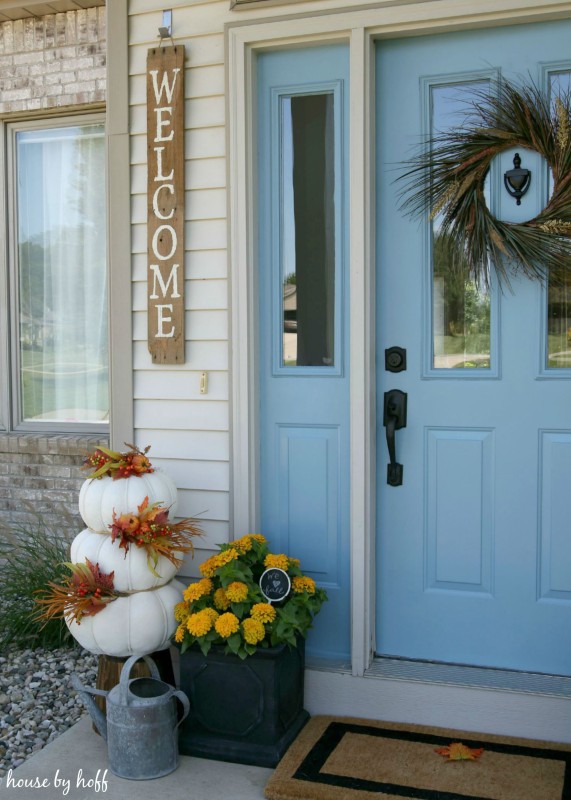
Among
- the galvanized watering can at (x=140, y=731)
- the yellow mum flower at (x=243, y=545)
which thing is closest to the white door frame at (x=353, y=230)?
the yellow mum flower at (x=243, y=545)

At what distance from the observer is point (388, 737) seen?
2.77 meters

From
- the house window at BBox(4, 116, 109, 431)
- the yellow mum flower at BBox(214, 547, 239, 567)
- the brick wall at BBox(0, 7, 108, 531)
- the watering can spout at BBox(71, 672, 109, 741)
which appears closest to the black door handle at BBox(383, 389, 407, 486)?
the yellow mum flower at BBox(214, 547, 239, 567)

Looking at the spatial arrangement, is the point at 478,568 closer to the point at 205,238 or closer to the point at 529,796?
the point at 529,796

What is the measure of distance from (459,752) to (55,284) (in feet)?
11.2

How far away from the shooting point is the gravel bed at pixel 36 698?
2918 millimetres

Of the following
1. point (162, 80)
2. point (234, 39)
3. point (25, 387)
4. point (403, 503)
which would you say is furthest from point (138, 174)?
point (25, 387)

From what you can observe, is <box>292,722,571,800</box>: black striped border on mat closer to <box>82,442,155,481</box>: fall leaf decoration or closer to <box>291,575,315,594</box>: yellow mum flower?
<box>291,575,315,594</box>: yellow mum flower

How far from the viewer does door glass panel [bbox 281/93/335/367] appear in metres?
3.02

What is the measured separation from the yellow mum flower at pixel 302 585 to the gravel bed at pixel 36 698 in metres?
0.97

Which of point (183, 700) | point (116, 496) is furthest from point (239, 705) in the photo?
point (116, 496)

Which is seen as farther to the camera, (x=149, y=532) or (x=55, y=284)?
(x=55, y=284)

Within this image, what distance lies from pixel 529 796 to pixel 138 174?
241cm

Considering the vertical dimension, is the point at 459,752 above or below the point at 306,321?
below

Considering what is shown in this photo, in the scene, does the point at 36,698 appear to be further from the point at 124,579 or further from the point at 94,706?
the point at 124,579
